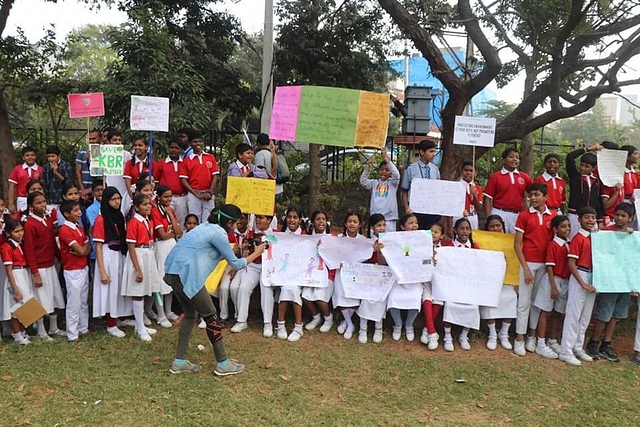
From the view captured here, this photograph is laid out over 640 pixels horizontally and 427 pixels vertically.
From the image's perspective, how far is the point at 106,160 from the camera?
5461 millimetres

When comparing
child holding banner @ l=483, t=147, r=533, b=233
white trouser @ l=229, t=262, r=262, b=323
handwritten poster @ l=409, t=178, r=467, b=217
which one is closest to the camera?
white trouser @ l=229, t=262, r=262, b=323

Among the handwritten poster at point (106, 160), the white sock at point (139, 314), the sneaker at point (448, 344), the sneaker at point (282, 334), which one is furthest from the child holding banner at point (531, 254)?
the handwritten poster at point (106, 160)

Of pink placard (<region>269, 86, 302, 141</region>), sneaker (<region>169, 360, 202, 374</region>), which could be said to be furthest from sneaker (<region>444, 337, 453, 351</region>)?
pink placard (<region>269, 86, 302, 141</region>)

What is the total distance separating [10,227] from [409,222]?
12.6 ft

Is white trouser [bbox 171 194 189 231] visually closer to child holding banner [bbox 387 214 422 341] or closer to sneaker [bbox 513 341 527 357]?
child holding banner [bbox 387 214 422 341]

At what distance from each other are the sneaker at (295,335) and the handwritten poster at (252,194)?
1.31 metres

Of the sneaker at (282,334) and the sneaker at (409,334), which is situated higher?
the sneaker at (409,334)

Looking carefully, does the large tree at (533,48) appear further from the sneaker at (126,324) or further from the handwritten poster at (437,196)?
the sneaker at (126,324)

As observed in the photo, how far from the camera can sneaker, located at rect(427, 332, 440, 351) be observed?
495cm

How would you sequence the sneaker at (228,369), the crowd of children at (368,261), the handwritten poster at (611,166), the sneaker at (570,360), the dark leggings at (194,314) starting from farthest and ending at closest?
the handwritten poster at (611,166), the crowd of children at (368,261), the sneaker at (570,360), the sneaker at (228,369), the dark leggings at (194,314)

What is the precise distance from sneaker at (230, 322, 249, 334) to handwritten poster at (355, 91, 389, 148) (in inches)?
92.9

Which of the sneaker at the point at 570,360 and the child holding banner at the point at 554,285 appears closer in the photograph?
the sneaker at the point at 570,360

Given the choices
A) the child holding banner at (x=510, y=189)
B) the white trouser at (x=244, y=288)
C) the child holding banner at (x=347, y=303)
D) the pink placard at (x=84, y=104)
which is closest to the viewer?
the child holding banner at (x=347, y=303)

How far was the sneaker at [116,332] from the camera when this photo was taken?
5.06 metres
